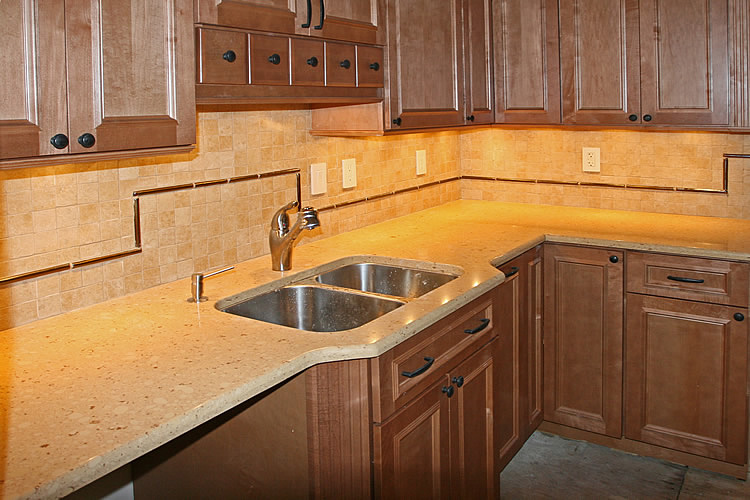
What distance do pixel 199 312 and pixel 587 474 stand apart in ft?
5.74

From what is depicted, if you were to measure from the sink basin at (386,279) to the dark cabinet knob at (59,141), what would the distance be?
108 cm

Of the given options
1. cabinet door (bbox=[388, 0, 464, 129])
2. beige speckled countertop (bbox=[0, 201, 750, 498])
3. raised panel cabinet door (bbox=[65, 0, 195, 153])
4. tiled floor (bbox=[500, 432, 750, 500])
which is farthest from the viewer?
tiled floor (bbox=[500, 432, 750, 500])

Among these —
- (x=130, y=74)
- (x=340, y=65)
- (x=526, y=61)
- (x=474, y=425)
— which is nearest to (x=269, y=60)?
(x=340, y=65)

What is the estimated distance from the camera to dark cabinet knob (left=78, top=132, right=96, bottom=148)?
1.51 metres

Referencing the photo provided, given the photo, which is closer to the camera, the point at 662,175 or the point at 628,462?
the point at 628,462

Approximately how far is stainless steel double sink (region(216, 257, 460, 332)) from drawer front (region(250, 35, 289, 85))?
62cm

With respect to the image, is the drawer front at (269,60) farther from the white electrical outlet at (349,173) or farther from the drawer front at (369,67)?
the white electrical outlet at (349,173)

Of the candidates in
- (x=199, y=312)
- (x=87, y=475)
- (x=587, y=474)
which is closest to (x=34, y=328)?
(x=199, y=312)

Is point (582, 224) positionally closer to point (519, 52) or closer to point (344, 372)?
point (519, 52)

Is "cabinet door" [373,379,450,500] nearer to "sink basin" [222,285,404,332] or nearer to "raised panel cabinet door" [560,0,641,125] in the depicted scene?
"sink basin" [222,285,404,332]

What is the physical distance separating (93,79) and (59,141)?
0.15 m

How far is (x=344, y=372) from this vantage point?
174 cm

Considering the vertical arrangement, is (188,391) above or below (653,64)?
below

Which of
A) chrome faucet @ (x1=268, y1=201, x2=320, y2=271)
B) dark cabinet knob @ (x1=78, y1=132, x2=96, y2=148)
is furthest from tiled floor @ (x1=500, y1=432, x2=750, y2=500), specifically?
dark cabinet knob @ (x1=78, y1=132, x2=96, y2=148)
